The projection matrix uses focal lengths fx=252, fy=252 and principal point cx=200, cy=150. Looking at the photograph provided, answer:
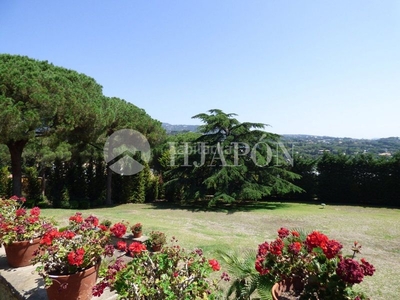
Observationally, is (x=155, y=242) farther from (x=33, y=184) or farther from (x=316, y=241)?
(x=33, y=184)

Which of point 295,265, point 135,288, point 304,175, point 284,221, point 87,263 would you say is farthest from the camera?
point 304,175

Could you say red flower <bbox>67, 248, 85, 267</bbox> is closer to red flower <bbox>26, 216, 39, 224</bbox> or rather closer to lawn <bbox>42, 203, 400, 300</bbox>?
red flower <bbox>26, 216, 39, 224</bbox>

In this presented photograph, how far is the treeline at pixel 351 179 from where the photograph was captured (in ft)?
57.3

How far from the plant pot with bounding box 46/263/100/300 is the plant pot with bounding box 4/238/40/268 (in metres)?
1.34

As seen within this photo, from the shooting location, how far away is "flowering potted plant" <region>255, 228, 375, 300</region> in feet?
6.34

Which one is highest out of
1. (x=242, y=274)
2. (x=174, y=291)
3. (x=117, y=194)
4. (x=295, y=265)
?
(x=295, y=265)

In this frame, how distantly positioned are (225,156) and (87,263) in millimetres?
13504

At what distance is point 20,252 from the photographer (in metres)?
3.70

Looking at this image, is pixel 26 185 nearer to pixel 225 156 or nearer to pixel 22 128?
pixel 22 128

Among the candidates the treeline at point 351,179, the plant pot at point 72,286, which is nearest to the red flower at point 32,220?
the plant pot at point 72,286

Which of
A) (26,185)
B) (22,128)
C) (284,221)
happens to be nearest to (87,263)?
(22,128)

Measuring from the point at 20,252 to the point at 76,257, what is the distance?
1.74m

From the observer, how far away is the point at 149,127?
53.6ft

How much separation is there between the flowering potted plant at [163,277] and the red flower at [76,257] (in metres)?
0.35
